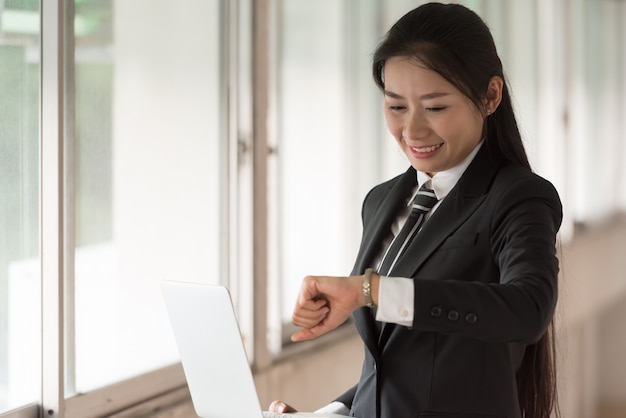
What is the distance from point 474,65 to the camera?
4.58 feet

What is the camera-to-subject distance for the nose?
1388 millimetres

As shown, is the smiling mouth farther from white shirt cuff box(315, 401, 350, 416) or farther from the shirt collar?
white shirt cuff box(315, 401, 350, 416)

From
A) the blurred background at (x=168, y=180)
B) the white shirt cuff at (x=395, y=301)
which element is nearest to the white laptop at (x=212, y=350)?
the white shirt cuff at (x=395, y=301)

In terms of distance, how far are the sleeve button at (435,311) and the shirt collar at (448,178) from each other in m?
0.34

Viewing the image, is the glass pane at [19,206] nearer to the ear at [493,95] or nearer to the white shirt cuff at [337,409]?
the white shirt cuff at [337,409]

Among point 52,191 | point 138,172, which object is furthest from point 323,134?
point 52,191

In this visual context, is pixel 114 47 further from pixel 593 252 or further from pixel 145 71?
pixel 593 252

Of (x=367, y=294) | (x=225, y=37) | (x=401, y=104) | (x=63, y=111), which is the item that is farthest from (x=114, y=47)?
(x=367, y=294)

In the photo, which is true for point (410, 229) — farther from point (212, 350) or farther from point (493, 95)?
point (212, 350)

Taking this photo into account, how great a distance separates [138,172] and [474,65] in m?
1.36

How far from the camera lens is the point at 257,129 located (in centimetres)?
301

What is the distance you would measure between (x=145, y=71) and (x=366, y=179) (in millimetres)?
1586

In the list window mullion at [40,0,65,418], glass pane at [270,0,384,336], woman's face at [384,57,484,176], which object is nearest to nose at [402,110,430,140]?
woman's face at [384,57,484,176]

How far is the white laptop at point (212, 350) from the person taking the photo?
1.23 metres
